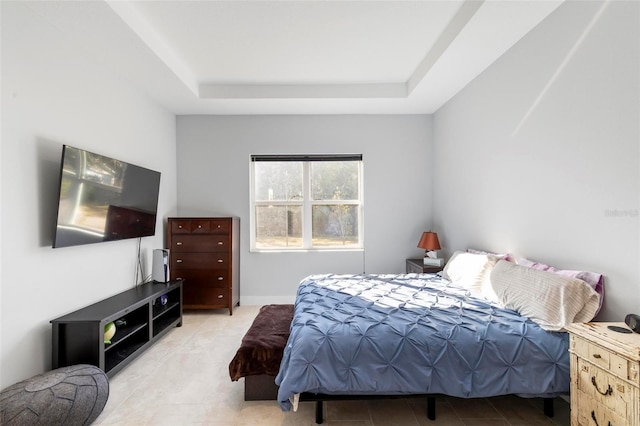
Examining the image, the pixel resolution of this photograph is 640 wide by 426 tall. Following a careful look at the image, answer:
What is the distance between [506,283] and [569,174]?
0.87 metres

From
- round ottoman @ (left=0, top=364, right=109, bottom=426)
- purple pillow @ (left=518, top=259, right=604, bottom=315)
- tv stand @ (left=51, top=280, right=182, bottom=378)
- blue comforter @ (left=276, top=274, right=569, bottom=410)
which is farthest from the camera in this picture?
tv stand @ (left=51, top=280, right=182, bottom=378)

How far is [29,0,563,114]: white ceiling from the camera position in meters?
2.22

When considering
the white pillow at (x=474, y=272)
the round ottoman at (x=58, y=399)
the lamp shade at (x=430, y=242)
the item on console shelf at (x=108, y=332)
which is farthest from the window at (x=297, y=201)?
the round ottoman at (x=58, y=399)

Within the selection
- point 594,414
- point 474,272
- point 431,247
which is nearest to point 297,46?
point 474,272

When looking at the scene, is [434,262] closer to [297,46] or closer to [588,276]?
[588,276]

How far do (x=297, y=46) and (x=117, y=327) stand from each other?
10.3 ft

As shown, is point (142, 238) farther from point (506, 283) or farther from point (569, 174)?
point (569, 174)

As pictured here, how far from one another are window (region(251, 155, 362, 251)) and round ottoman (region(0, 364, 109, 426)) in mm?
2559

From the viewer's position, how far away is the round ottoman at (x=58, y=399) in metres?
1.59

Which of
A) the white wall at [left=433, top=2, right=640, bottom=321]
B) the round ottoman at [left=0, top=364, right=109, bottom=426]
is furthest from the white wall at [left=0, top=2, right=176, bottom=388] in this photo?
the white wall at [left=433, top=2, right=640, bottom=321]

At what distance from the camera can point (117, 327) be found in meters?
2.78

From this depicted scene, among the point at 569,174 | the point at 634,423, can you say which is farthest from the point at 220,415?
the point at 569,174

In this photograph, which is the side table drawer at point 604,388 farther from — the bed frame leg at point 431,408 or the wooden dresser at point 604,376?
the bed frame leg at point 431,408

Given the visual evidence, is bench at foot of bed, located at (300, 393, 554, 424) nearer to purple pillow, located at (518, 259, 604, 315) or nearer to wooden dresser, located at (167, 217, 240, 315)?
purple pillow, located at (518, 259, 604, 315)
